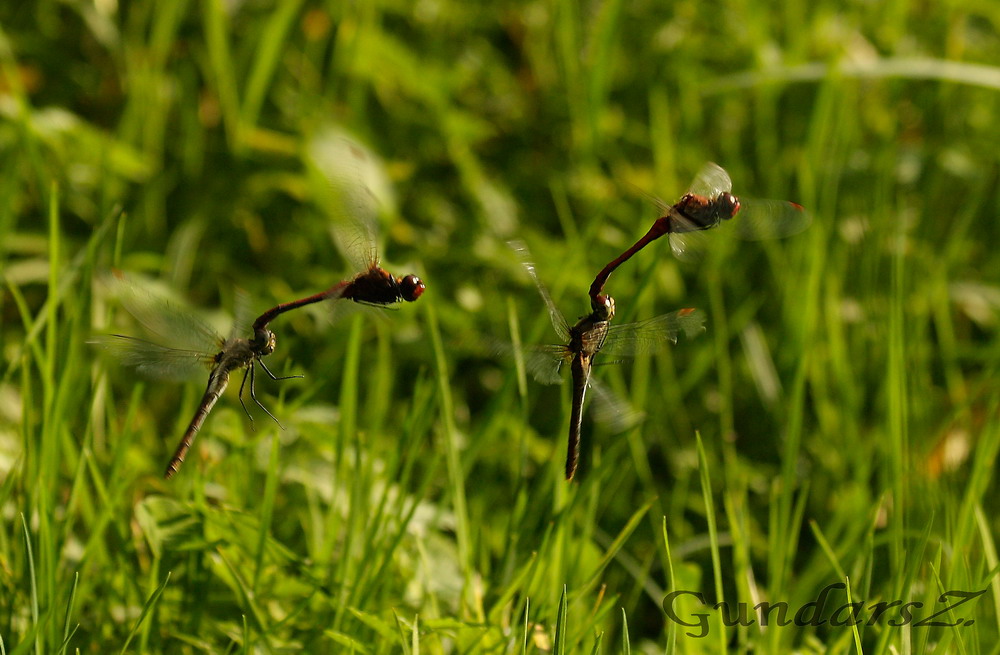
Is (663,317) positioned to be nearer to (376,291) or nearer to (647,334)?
(647,334)

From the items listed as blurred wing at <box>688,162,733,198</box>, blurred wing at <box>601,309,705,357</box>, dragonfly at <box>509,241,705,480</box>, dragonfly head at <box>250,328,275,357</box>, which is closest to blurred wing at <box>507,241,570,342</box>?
dragonfly at <box>509,241,705,480</box>

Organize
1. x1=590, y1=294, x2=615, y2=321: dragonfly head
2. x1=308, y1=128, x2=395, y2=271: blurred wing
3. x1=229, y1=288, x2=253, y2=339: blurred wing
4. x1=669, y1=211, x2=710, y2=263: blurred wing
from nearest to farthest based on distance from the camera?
x1=669, y1=211, x2=710, y2=263: blurred wing < x1=590, y1=294, x2=615, y2=321: dragonfly head < x1=229, y1=288, x2=253, y2=339: blurred wing < x1=308, y1=128, x2=395, y2=271: blurred wing

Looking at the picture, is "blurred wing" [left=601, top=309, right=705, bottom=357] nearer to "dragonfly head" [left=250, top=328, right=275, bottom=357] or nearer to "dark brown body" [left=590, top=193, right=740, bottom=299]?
"dark brown body" [left=590, top=193, right=740, bottom=299]

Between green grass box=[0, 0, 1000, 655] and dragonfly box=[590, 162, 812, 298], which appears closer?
dragonfly box=[590, 162, 812, 298]

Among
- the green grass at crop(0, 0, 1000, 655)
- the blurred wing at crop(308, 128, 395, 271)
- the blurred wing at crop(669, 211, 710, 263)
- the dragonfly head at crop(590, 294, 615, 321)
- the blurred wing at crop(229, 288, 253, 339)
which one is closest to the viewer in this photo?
the blurred wing at crop(669, 211, 710, 263)

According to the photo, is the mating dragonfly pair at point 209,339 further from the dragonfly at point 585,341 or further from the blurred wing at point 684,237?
the blurred wing at point 684,237

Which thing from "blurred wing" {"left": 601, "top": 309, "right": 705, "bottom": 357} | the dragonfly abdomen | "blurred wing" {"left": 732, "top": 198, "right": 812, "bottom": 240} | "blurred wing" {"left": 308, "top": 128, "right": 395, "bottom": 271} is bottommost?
the dragonfly abdomen
